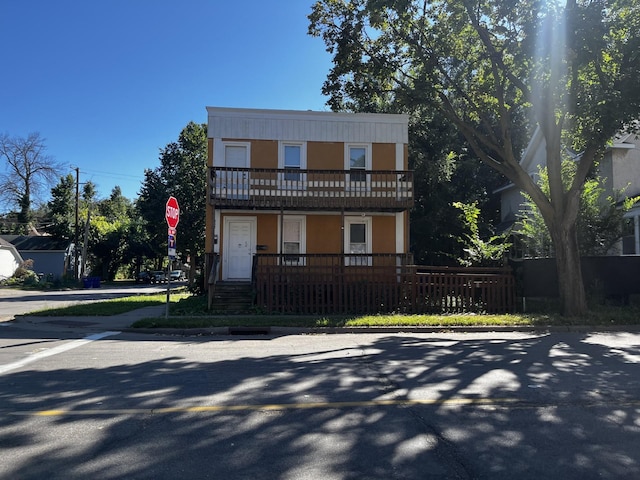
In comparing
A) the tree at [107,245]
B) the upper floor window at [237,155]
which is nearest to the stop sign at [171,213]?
the upper floor window at [237,155]

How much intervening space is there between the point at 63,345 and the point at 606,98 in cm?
1471

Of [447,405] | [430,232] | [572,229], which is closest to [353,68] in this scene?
[572,229]

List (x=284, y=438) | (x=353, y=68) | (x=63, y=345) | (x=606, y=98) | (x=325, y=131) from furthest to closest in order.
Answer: (x=325, y=131) < (x=353, y=68) < (x=606, y=98) < (x=63, y=345) < (x=284, y=438)

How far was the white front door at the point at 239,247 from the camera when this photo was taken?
17.8m

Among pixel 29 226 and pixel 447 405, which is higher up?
pixel 29 226

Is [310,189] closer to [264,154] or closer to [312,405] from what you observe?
[264,154]

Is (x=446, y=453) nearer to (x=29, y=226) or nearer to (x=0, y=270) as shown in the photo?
(x=0, y=270)

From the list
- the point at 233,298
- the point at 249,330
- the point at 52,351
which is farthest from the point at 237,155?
the point at 52,351

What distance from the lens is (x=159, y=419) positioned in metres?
4.64

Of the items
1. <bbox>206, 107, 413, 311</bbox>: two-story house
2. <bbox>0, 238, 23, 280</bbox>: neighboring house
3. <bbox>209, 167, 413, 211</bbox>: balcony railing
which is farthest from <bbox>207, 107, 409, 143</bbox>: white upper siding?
<bbox>0, 238, 23, 280</bbox>: neighboring house

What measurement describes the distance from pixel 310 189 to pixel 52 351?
10609 millimetres

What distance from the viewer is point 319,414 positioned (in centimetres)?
478

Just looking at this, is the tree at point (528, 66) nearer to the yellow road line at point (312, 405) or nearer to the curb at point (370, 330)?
the curb at point (370, 330)

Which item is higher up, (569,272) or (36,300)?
(569,272)
